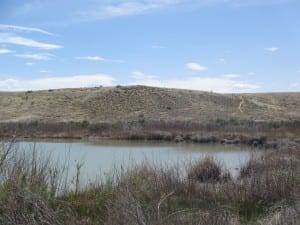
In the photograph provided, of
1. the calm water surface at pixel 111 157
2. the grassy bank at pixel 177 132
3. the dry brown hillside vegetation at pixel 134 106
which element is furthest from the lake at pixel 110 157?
the dry brown hillside vegetation at pixel 134 106

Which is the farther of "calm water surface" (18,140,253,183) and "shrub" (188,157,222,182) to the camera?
"calm water surface" (18,140,253,183)

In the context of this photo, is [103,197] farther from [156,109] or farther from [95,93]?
[95,93]

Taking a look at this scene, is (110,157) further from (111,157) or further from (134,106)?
(134,106)

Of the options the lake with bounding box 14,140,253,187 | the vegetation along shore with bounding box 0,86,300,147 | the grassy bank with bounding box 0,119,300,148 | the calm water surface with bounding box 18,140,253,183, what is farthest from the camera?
the vegetation along shore with bounding box 0,86,300,147

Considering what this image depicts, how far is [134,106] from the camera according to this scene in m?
67.9

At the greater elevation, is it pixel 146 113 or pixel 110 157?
pixel 146 113

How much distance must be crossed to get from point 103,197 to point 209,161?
650 centimetres

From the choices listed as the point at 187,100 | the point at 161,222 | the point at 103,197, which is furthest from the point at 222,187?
the point at 187,100

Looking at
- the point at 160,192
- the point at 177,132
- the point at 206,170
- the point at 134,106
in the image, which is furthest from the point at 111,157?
the point at 134,106

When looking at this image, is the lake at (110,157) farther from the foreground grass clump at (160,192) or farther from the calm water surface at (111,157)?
the foreground grass clump at (160,192)

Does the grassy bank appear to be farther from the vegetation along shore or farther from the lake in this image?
the lake

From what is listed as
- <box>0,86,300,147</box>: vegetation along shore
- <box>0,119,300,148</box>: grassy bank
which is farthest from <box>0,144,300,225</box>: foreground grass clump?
<box>0,86,300,147</box>: vegetation along shore

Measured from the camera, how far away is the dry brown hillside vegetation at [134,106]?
62250 millimetres

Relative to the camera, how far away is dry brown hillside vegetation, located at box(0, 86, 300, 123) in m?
62.2
